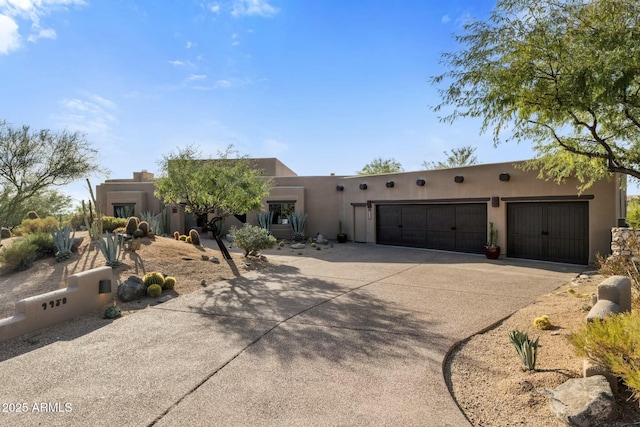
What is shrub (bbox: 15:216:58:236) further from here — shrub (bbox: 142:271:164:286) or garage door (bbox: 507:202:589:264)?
garage door (bbox: 507:202:589:264)

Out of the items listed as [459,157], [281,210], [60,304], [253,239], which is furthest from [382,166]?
[60,304]

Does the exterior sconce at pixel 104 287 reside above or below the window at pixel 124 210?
below

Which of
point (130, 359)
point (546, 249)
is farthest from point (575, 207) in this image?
point (130, 359)

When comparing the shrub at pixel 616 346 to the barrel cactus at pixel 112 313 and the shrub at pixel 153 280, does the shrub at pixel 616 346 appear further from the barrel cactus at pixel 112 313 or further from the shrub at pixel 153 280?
the shrub at pixel 153 280

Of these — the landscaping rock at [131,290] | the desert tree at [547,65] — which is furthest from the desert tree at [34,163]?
the desert tree at [547,65]

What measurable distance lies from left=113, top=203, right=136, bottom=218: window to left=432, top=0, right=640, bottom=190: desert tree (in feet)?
67.0

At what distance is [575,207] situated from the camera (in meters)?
12.0

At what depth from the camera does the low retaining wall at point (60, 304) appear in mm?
5727

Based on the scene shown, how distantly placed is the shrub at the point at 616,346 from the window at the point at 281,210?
58.1ft

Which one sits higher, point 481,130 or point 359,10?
point 359,10

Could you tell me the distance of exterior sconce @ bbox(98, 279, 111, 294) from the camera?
23.6ft

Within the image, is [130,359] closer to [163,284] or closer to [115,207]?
[163,284]

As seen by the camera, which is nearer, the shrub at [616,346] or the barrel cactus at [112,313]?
the shrub at [616,346]

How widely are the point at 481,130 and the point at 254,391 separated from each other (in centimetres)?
620
